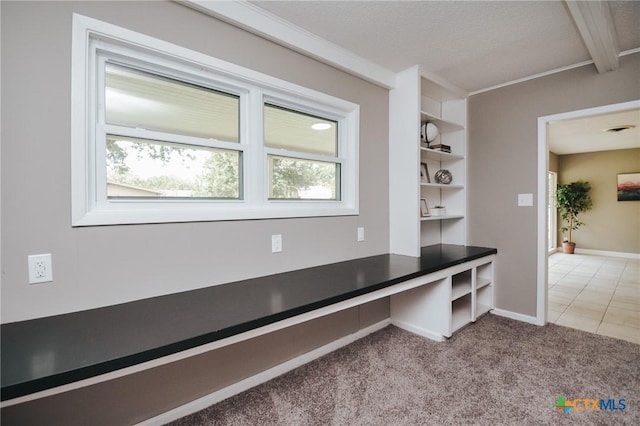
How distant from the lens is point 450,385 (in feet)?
6.23

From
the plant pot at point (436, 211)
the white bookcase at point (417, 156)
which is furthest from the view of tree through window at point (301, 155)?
the plant pot at point (436, 211)

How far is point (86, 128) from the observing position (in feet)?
4.54

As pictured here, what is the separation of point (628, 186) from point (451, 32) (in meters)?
6.89

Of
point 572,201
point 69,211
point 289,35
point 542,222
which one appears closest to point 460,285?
point 542,222

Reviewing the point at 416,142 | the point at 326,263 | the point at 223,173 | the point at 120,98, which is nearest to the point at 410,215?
the point at 416,142

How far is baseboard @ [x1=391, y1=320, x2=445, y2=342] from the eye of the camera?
2492 mm

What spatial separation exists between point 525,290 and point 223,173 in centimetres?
295

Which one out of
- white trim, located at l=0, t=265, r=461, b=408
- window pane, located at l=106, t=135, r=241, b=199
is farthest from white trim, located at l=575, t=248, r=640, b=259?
window pane, located at l=106, t=135, r=241, b=199

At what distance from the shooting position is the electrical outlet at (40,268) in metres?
1.27

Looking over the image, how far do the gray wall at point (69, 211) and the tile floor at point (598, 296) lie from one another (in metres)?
2.99

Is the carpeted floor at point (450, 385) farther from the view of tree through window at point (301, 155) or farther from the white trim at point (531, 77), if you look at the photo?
the white trim at point (531, 77)

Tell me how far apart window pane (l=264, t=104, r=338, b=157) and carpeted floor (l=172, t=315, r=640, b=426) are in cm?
157

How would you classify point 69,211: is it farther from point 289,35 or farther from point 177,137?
point 289,35

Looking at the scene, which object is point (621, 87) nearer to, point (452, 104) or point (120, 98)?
point (452, 104)
